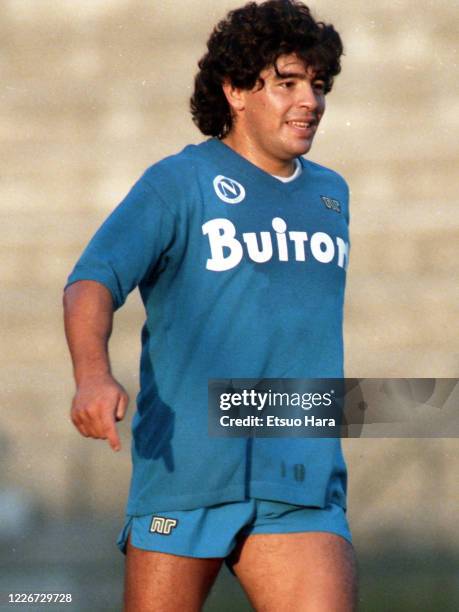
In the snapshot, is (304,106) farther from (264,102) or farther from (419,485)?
(419,485)

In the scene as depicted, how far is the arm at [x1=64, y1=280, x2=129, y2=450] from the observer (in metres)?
3.24

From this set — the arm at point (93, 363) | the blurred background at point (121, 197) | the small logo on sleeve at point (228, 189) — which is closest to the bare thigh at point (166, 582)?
the arm at point (93, 363)

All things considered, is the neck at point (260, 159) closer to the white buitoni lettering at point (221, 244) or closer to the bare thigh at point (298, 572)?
the white buitoni lettering at point (221, 244)

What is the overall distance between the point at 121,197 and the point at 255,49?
6.79 m

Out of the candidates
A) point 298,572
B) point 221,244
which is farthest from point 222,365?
point 298,572

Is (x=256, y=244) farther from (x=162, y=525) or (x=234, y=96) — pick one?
(x=162, y=525)

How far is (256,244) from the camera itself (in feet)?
12.7

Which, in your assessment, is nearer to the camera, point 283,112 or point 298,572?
point 298,572

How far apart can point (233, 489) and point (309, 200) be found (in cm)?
76

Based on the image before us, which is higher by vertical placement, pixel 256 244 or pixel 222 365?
pixel 256 244

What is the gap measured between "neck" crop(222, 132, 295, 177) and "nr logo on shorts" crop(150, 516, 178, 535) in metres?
0.91

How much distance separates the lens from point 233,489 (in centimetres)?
379

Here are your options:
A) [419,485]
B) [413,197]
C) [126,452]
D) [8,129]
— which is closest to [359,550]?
[419,485]

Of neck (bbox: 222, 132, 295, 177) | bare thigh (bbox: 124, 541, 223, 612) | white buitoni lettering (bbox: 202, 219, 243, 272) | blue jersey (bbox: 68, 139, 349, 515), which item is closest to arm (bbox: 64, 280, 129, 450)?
blue jersey (bbox: 68, 139, 349, 515)
